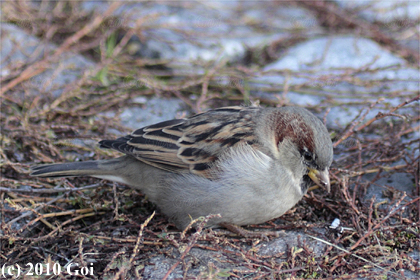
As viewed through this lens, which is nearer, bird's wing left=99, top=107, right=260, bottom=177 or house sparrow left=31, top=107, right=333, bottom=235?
house sparrow left=31, top=107, right=333, bottom=235

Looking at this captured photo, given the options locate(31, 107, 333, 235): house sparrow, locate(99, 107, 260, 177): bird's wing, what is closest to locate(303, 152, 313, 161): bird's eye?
Result: locate(31, 107, 333, 235): house sparrow

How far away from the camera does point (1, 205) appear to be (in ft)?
9.69

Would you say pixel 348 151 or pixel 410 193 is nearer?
pixel 410 193

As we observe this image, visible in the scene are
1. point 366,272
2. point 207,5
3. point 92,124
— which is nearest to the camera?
point 366,272

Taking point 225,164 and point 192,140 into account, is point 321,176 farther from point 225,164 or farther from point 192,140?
point 192,140

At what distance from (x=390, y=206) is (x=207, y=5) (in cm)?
393

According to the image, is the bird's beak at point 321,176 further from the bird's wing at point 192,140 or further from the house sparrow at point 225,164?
the bird's wing at point 192,140

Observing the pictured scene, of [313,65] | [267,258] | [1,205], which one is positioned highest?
[313,65]

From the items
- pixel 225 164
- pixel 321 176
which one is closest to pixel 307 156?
pixel 321 176

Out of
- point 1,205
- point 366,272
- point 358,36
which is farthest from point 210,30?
point 366,272

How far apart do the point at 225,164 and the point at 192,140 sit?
0.93 feet

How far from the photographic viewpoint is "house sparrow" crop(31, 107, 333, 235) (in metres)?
2.66

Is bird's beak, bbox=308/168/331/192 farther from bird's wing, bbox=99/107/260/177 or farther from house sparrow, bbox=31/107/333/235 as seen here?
bird's wing, bbox=99/107/260/177

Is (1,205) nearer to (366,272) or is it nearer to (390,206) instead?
(366,272)
